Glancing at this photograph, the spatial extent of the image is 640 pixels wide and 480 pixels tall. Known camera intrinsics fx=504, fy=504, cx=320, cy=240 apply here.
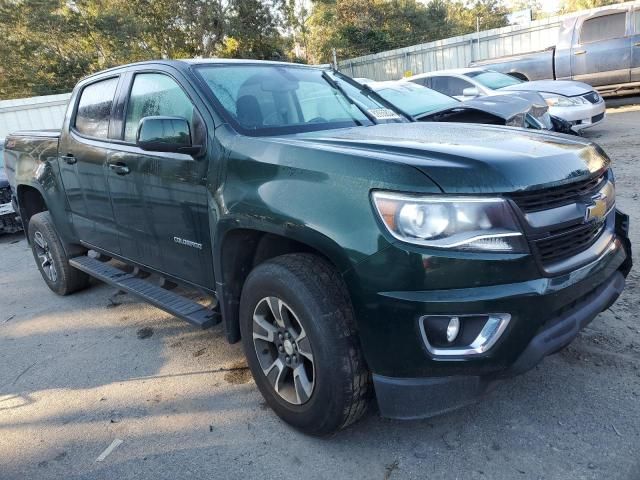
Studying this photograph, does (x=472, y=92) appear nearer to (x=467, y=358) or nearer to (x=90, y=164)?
(x=90, y=164)

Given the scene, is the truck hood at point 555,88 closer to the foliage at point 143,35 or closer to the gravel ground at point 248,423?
the gravel ground at point 248,423

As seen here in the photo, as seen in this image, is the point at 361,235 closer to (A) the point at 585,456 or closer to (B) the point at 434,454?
(B) the point at 434,454

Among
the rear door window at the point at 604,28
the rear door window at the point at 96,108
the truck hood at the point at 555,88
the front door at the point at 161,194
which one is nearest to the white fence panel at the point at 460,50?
the rear door window at the point at 604,28

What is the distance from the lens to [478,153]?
2096mm

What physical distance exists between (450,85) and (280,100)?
302 inches

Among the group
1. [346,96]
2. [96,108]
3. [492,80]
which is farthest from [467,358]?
[492,80]

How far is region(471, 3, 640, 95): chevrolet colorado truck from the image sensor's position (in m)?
11.6

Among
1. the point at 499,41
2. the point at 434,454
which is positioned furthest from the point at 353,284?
the point at 499,41

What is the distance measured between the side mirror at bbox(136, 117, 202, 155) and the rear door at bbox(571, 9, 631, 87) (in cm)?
1206

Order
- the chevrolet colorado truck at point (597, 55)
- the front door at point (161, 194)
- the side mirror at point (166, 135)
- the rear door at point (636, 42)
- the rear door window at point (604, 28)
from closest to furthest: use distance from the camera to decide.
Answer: the side mirror at point (166, 135), the front door at point (161, 194), the rear door at point (636, 42), the chevrolet colorado truck at point (597, 55), the rear door window at point (604, 28)

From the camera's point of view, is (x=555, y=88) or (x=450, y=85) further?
(x=450, y=85)

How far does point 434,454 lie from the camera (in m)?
2.30

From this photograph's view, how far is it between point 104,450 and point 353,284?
5.22 ft

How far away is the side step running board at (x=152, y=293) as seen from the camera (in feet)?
9.80
